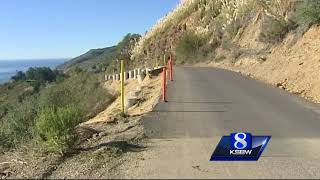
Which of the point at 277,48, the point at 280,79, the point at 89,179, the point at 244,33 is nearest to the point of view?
the point at 89,179

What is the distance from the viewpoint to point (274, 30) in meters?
29.1

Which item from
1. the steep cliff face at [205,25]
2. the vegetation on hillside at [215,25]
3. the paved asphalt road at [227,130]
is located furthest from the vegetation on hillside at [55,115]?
the steep cliff face at [205,25]

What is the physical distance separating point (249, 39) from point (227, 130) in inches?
921

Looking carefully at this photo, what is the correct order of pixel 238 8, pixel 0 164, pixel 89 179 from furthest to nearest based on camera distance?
pixel 238 8 → pixel 0 164 → pixel 89 179

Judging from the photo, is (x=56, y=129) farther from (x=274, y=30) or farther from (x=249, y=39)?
(x=249, y=39)

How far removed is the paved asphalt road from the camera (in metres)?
8.50

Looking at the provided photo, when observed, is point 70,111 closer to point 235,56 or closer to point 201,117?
point 201,117

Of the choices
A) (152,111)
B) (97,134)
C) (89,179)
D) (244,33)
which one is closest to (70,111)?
(97,134)

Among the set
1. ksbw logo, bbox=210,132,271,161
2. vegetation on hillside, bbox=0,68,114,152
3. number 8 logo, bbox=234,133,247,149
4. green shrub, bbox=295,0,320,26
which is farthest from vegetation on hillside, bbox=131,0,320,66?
number 8 logo, bbox=234,133,247,149

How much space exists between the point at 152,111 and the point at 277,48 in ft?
47.8

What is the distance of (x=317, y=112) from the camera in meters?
14.9

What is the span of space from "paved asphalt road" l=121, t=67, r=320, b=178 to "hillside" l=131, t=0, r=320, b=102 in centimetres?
205

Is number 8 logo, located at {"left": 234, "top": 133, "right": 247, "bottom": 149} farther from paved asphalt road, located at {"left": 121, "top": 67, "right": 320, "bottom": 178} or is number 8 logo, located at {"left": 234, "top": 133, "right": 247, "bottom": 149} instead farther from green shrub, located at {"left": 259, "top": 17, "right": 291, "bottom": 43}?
green shrub, located at {"left": 259, "top": 17, "right": 291, "bottom": 43}

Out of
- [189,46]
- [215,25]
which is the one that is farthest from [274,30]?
[215,25]
